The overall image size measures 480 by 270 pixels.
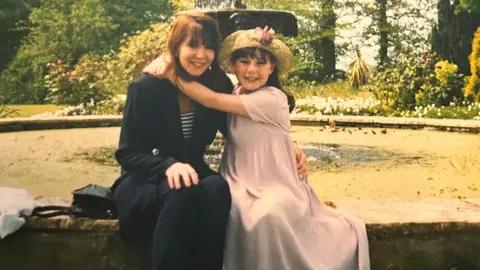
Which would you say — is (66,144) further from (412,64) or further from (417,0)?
(417,0)

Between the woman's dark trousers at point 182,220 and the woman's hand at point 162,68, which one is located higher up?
the woman's hand at point 162,68

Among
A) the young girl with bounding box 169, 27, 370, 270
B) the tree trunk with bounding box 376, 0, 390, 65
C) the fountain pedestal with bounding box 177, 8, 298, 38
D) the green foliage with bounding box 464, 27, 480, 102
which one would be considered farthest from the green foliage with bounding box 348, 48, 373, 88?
the young girl with bounding box 169, 27, 370, 270

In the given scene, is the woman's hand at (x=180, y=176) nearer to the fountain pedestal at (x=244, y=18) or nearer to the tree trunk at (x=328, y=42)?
the fountain pedestal at (x=244, y=18)

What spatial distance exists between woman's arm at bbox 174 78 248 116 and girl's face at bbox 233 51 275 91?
3.6 inches

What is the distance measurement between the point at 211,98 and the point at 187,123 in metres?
0.14

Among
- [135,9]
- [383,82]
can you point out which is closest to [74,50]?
[135,9]

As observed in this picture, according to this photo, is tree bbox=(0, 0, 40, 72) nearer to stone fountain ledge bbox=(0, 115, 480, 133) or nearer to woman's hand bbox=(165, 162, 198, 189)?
stone fountain ledge bbox=(0, 115, 480, 133)

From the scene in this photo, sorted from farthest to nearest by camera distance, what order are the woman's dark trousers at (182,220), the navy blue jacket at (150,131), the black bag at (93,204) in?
the black bag at (93,204)
the navy blue jacket at (150,131)
the woman's dark trousers at (182,220)

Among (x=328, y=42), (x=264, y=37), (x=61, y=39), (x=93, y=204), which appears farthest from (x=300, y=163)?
(x=328, y=42)

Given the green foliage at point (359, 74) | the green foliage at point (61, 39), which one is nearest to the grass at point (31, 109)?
the green foliage at point (61, 39)

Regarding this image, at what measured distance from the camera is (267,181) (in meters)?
2.63

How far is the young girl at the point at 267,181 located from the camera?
8.25ft

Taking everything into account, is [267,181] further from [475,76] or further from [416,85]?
[475,76]

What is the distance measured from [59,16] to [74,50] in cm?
70
